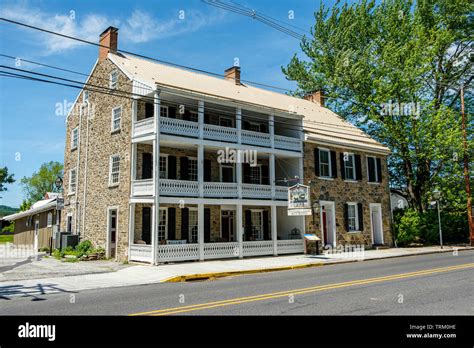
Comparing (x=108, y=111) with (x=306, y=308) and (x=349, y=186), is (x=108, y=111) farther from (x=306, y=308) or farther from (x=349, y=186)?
(x=306, y=308)

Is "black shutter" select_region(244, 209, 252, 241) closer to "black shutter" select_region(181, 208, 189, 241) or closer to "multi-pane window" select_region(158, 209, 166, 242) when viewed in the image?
"black shutter" select_region(181, 208, 189, 241)

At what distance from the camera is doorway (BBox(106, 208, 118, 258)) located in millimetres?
19984

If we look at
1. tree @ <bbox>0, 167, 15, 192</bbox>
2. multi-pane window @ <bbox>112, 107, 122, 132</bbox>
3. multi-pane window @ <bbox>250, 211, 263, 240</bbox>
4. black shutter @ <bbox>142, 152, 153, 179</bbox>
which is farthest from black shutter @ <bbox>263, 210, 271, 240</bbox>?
tree @ <bbox>0, 167, 15, 192</bbox>

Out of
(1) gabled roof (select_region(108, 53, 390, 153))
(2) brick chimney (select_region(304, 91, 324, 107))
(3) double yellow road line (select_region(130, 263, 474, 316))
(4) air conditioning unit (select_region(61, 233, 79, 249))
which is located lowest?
(3) double yellow road line (select_region(130, 263, 474, 316))

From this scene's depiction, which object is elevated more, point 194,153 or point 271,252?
point 194,153

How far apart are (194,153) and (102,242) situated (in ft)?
21.6

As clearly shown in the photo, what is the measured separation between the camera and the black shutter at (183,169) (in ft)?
66.9

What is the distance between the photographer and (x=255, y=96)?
1027 inches

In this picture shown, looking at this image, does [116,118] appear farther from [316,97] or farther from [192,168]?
[316,97]

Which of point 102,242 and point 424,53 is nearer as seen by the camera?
point 102,242

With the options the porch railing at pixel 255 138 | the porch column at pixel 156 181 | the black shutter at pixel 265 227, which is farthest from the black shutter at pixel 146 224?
the black shutter at pixel 265 227

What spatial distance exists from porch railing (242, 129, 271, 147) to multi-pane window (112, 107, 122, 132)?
648 centimetres

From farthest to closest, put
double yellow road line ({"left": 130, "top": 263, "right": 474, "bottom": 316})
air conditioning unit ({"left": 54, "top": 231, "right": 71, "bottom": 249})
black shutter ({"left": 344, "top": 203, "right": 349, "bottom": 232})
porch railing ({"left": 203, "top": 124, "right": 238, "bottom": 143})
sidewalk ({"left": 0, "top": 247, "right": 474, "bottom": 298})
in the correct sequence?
black shutter ({"left": 344, "top": 203, "right": 349, "bottom": 232}) → air conditioning unit ({"left": 54, "top": 231, "right": 71, "bottom": 249}) → porch railing ({"left": 203, "top": 124, "right": 238, "bottom": 143}) → sidewalk ({"left": 0, "top": 247, "right": 474, "bottom": 298}) → double yellow road line ({"left": 130, "top": 263, "right": 474, "bottom": 316})
